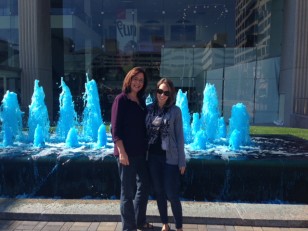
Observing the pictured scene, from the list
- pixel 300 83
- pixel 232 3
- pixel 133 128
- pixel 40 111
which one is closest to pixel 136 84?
pixel 133 128

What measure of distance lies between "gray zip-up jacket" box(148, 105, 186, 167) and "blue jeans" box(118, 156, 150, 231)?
11.6 inches

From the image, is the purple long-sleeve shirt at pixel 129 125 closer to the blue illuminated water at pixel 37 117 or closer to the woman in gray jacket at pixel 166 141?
the woman in gray jacket at pixel 166 141

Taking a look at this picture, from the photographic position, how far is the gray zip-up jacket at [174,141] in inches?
140

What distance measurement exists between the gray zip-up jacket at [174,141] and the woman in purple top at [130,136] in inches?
9.7

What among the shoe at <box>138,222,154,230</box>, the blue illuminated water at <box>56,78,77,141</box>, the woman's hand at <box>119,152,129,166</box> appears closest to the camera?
the woman's hand at <box>119,152,129,166</box>

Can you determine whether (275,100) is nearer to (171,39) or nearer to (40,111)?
(171,39)

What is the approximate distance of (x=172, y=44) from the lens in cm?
1833

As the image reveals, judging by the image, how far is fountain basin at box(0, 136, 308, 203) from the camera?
5.49 meters

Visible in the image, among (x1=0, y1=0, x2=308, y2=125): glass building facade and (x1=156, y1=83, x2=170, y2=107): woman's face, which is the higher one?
(x1=0, y1=0, x2=308, y2=125): glass building facade

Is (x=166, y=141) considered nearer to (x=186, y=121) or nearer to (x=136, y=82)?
(x=136, y=82)

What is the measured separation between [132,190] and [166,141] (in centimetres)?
64

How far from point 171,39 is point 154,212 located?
1502 cm

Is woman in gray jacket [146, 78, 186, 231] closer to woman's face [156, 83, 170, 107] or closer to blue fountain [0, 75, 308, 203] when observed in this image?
woman's face [156, 83, 170, 107]

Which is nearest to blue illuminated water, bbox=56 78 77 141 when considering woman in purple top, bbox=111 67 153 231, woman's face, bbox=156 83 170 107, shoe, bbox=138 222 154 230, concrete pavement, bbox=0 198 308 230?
concrete pavement, bbox=0 198 308 230
